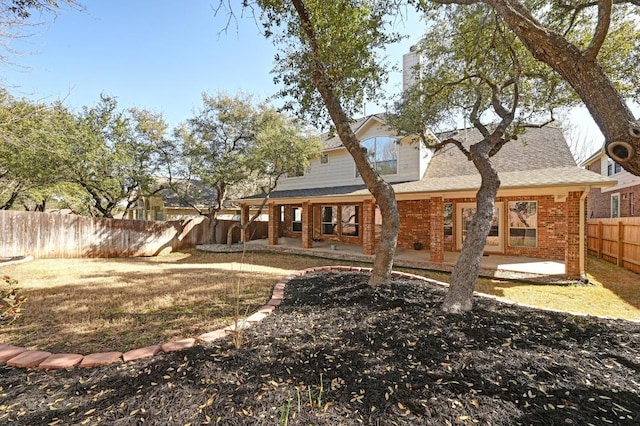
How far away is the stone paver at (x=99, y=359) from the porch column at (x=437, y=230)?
8543mm

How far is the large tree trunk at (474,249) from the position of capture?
374cm

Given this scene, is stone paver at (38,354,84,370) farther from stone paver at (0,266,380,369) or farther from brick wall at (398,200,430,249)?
brick wall at (398,200,430,249)

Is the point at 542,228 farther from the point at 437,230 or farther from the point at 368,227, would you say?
the point at 368,227

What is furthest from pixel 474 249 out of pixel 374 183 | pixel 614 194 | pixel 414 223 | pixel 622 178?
pixel 614 194

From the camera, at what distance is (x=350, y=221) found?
1422cm

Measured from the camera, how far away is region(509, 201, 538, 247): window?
997 centimetres

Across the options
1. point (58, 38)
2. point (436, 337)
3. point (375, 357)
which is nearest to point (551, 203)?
point (436, 337)

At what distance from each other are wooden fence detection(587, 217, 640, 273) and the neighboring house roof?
9.42ft

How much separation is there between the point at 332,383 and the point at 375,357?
55 cm

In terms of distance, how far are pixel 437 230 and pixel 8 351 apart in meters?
9.39

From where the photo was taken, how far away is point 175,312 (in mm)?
4188

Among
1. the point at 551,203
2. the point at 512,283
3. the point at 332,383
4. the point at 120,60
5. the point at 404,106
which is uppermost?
the point at 120,60

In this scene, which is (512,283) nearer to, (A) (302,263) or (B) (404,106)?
(B) (404,106)

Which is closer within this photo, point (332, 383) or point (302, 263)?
point (332, 383)
